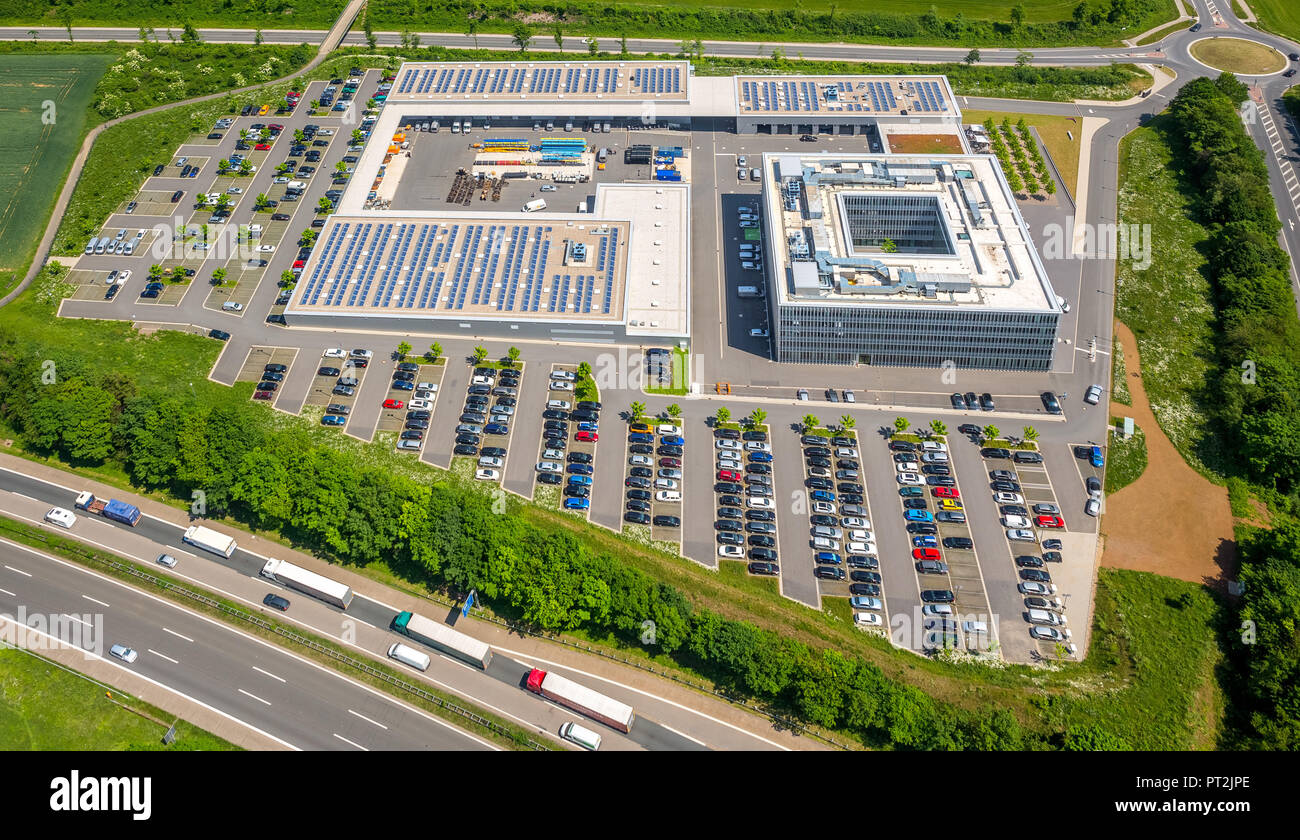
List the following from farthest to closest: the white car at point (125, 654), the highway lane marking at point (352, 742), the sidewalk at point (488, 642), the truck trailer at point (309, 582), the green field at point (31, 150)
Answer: the green field at point (31, 150), the truck trailer at point (309, 582), the white car at point (125, 654), the sidewalk at point (488, 642), the highway lane marking at point (352, 742)

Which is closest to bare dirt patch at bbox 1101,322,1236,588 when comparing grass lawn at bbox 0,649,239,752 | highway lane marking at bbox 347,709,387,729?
highway lane marking at bbox 347,709,387,729

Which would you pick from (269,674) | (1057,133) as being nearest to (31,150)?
(269,674)

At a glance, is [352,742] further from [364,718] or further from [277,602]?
[277,602]

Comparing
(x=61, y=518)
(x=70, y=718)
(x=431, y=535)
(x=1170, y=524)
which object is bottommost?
(x=70, y=718)

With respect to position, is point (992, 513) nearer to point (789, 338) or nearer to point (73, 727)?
point (789, 338)

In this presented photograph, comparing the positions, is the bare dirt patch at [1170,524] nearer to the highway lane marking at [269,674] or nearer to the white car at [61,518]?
the highway lane marking at [269,674]

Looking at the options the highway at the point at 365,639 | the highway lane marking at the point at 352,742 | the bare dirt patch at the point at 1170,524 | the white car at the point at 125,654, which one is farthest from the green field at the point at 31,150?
the bare dirt patch at the point at 1170,524

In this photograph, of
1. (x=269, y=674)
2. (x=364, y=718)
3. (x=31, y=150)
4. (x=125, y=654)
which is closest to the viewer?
(x=364, y=718)
